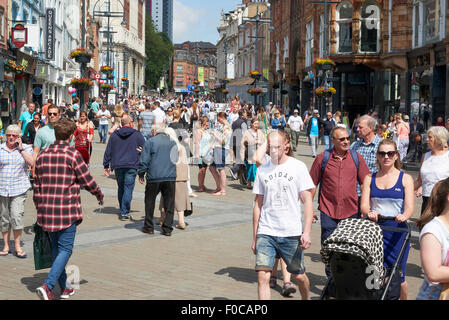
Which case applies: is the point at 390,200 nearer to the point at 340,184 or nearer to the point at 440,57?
the point at 340,184

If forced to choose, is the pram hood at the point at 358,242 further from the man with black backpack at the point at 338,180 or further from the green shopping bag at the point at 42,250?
the green shopping bag at the point at 42,250

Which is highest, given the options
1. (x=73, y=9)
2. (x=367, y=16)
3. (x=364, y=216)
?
(x=73, y=9)

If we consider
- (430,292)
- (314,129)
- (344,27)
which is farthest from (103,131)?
(430,292)

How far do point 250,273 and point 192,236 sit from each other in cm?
243

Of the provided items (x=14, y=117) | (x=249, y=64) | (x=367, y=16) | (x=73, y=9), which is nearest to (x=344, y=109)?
(x=367, y=16)

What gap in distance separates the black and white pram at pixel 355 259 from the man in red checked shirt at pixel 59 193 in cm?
274

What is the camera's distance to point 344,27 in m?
39.7

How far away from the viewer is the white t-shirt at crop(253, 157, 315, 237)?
20.3 feet

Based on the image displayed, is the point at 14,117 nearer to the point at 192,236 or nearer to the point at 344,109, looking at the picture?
the point at 344,109

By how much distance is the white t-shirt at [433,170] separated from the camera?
28.2 feet

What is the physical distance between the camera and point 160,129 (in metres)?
11.0

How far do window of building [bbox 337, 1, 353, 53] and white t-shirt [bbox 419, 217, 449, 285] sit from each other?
36212 millimetres

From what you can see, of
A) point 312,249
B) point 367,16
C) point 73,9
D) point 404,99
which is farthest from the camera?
point 73,9

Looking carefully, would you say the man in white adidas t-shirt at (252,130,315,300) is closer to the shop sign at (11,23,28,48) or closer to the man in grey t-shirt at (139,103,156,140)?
the man in grey t-shirt at (139,103,156,140)
